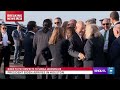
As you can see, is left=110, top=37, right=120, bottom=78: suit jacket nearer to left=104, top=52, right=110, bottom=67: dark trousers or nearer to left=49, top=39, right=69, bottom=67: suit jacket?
left=104, top=52, right=110, bottom=67: dark trousers

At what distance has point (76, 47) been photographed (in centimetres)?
680

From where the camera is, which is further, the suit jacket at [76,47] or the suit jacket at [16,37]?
the suit jacket at [16,37]

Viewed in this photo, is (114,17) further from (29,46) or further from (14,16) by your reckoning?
(14,16)

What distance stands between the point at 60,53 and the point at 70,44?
270 mm

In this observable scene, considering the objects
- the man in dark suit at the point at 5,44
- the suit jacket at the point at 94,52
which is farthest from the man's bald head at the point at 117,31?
the man in dark suit at the point at 5,44

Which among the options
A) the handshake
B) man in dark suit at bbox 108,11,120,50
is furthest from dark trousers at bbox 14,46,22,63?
man in dark suit at bbox 108,11,120,50

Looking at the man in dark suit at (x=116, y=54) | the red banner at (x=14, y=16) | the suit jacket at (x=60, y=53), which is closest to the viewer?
the man in dark suit at (x=116, y=54)

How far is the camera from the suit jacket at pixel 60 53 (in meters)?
6.81

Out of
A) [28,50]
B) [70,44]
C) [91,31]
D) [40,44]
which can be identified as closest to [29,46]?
[28,50]

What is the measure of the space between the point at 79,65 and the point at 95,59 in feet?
1.11

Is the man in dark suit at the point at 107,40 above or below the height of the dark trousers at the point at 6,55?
above

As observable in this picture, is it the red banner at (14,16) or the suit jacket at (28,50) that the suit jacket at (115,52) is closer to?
the suit jacket at (28,50)

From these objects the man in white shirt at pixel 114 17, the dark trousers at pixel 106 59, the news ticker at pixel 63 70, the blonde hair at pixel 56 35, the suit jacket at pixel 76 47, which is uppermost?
the man in white shirt at pixel 114 17
